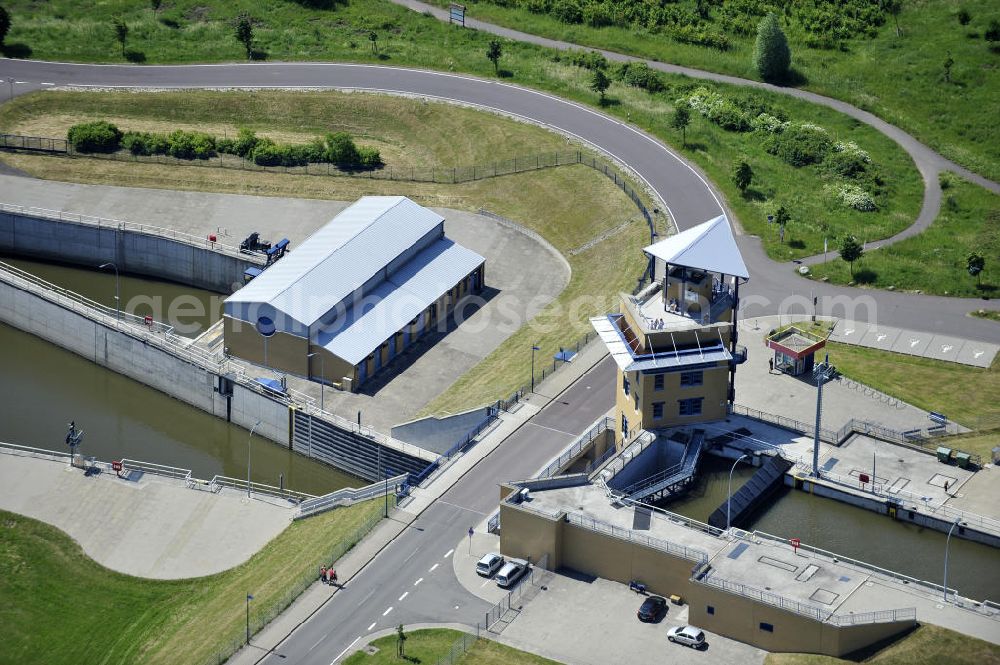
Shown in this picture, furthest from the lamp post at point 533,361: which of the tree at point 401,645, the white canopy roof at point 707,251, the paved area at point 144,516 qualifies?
the tree at point 401,645

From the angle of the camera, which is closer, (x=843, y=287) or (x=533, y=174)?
(x=843, y=287)

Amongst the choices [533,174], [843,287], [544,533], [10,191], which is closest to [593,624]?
[544,533]

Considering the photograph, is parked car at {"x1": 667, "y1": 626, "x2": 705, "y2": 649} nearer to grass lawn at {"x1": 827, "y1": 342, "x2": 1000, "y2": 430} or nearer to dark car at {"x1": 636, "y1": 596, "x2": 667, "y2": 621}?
dark car at {"x1": 636, "y1": 596, "x2": 667, "y2": 621}

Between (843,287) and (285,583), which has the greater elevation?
(843,287)

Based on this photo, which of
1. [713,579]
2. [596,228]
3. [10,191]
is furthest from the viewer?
[10,191]

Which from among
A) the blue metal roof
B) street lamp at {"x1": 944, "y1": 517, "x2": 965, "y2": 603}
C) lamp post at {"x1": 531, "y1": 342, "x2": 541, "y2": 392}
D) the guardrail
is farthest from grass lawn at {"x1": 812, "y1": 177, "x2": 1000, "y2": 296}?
the guardrail

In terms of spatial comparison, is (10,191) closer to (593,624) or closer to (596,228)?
(596,228)

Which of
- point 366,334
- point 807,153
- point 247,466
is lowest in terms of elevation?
point 247,466

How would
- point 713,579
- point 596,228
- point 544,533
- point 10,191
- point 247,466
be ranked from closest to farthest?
1. point 713,579
2. point 544,533
3. point 247,466
4. point 596,228
5. point 10,191

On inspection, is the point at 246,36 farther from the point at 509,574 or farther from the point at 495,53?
the point at 509,574
